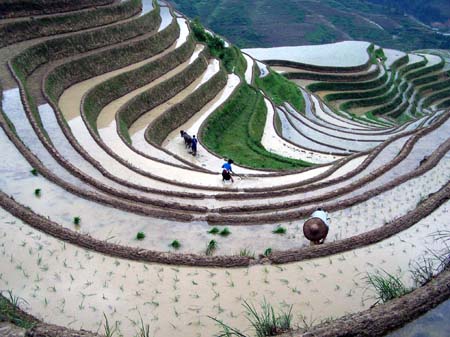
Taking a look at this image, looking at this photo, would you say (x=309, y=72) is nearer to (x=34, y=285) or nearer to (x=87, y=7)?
(x=87, y=7)

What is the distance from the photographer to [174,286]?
8273mm

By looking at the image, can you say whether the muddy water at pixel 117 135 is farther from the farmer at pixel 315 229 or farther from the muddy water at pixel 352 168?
the farmer at pixel 315 229

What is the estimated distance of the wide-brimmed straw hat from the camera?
30.1 ft

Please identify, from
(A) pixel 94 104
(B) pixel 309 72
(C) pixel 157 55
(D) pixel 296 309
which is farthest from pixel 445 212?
(B) pixel 309 72

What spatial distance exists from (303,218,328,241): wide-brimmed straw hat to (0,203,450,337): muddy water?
498mm

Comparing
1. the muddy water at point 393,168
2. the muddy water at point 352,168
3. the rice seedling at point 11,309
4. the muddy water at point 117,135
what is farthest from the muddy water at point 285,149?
the rice seedling at point 11,309

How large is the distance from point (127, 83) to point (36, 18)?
247 inches

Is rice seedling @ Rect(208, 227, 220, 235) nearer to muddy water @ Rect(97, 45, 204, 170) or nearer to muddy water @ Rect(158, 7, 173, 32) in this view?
muddy water @ Rect(97, 45, 204, 170)

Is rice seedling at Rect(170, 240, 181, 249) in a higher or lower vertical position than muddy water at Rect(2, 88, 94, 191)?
higher

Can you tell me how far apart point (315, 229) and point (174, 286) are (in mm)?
2910

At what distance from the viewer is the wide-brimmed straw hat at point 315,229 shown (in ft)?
30.1

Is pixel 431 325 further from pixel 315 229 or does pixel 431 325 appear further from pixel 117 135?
pixel 117 135

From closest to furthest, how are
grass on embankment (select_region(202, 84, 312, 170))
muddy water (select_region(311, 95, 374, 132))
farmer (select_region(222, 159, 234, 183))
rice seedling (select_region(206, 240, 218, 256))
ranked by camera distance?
rice seedling (select_region(206, 240, 218, 256)) → farmer (select_region(222, 159, 234, 183)) → grass on embankment (select_region(202, 84, 312, 170)) → muddy water (select_region(311, 95, 374, 132))

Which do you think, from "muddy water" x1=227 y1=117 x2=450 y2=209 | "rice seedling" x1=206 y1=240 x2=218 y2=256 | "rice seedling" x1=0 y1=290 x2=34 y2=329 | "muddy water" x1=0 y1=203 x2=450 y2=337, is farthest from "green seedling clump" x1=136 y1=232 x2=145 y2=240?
Answer: "muddy water" x1=227 y1=117 x2=450 y2=209
